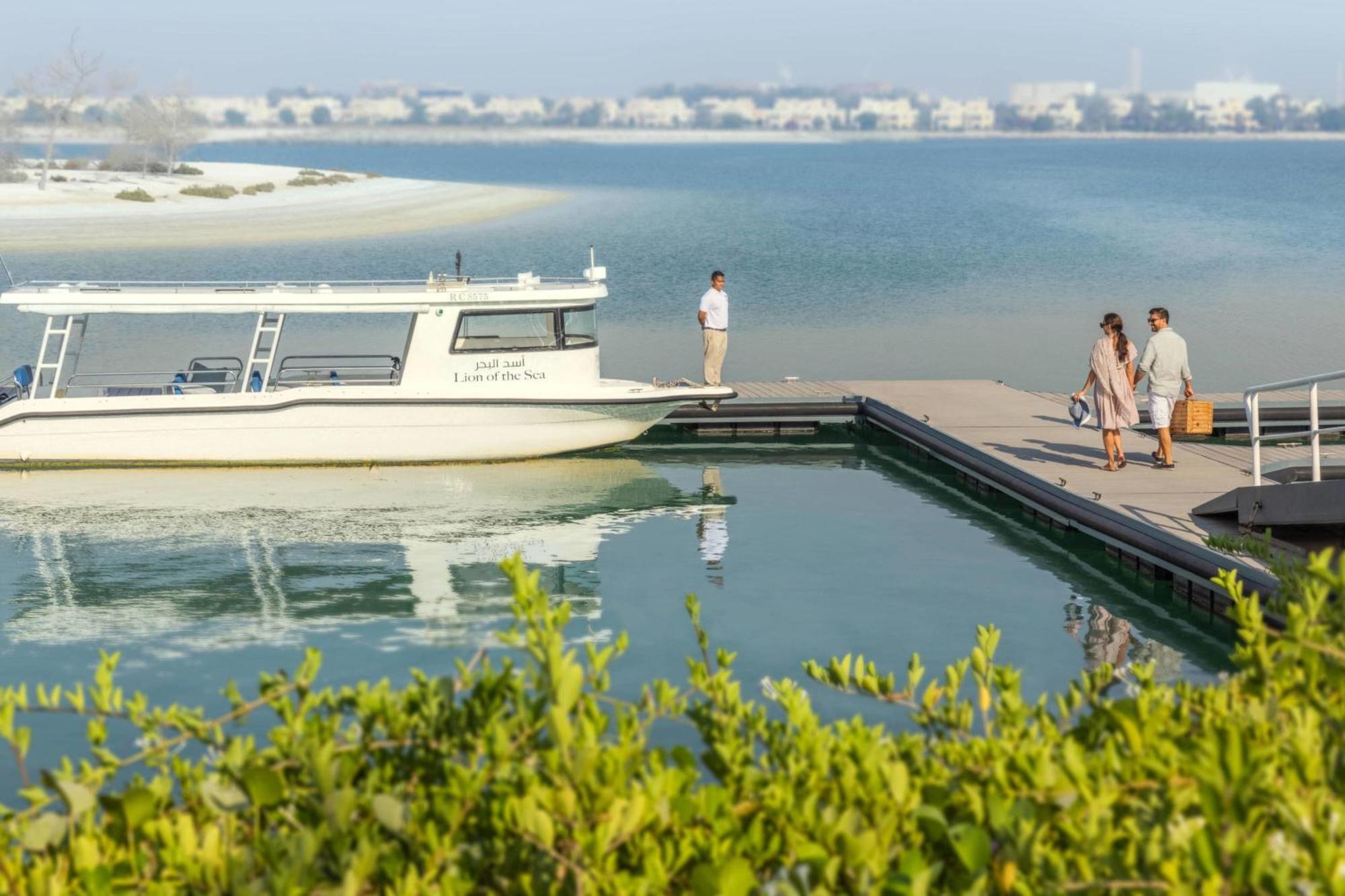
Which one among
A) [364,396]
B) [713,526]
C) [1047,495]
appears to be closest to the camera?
[1047,495]

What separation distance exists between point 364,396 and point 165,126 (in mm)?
93016

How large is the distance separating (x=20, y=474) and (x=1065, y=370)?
70.6 feet

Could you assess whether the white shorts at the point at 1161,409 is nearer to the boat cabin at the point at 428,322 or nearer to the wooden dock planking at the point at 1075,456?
the wooden dock planking at the point at 1075,456

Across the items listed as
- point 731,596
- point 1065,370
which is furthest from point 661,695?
point 1065,370

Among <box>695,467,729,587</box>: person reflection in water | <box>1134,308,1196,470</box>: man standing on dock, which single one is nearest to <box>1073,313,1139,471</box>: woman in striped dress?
<box>1134,308,1196,470</box>: man standing on dock

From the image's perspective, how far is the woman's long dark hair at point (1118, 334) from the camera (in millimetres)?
16781

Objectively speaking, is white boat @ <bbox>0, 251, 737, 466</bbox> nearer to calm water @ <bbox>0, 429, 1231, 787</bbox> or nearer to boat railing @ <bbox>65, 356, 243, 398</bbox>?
boat railing @ <bbox>65, 356, 243, 398</bbox>

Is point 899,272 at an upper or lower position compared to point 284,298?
lower

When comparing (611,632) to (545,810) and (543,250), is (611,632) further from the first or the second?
(543,250)

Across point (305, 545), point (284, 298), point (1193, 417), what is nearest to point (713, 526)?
point (305, 545)

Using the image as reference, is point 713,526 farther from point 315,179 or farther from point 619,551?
point 315,179

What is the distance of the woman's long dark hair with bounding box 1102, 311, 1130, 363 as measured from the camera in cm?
1678

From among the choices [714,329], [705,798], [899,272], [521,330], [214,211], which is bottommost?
[899,272]

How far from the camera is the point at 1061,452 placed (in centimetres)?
1958
